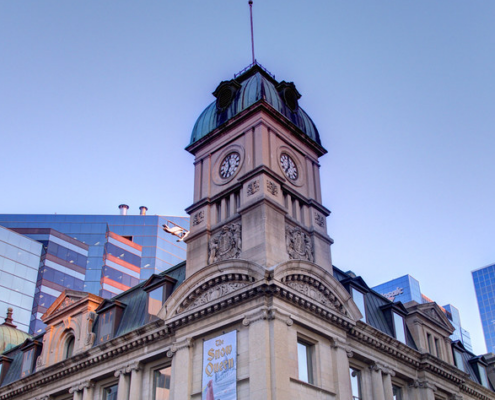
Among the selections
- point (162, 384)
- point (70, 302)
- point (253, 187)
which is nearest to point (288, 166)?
point (253, 187)

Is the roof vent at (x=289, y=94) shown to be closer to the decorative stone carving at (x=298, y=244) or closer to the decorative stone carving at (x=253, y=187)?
the decorative stone carving at (x=253, y=187)

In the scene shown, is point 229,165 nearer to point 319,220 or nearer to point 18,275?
point 319,220

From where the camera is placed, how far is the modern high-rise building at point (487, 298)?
182m

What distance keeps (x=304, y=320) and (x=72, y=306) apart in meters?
19.8

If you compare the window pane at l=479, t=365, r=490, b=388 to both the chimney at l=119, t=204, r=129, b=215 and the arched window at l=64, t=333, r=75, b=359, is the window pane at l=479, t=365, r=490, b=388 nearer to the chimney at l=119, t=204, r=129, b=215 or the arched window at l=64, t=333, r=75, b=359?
the arched window at l=64, t=333, r=75, b=359

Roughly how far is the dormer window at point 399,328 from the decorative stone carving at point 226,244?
14.9 metres

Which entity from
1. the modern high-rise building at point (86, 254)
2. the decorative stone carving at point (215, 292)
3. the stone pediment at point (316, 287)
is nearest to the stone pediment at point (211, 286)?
the decorative stone carving at point (215, 292)

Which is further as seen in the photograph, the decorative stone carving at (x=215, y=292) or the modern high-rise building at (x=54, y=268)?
the modern high-rise building at (x=54, y=268)

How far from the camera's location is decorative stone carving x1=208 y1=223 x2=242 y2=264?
35562mm

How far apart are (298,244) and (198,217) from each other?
6778 mm

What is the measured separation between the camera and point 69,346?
44.8m

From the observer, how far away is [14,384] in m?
46.5

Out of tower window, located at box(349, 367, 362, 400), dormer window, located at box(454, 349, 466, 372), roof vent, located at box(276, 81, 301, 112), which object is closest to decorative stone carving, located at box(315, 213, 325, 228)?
roof vent, located at box(276, 81, 301, 112)

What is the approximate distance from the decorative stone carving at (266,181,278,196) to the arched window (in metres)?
19.4
